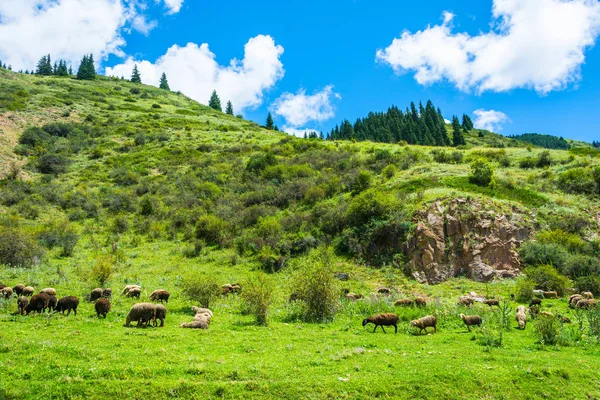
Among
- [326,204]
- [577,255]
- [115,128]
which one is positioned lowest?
[577,255]

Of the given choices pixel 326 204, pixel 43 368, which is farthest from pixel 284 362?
pixel 326 204

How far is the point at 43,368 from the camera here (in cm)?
901

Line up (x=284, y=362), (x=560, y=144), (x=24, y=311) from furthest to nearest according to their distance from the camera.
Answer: (x=560, y=144), (x=24, y=311), (x=284, y=362)

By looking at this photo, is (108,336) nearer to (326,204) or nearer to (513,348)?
(513,348)

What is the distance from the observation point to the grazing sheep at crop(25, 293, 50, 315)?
15.4m

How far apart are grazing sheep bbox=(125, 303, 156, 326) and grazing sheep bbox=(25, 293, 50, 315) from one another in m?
4.24

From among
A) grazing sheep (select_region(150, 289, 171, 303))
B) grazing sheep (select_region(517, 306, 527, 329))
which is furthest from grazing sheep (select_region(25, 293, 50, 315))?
grazing sheep (select_region(517, 306, 527, 329))

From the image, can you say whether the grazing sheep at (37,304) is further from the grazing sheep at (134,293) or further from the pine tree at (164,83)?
the pine tree at (164,83)

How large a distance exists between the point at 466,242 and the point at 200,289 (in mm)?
19309

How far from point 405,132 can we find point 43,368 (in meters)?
108

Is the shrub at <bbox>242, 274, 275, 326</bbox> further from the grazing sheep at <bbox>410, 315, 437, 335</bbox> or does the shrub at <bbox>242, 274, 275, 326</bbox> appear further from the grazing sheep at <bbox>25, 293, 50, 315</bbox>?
the grazing sheep at <bbox>25, 293, 50, 315</bbox>

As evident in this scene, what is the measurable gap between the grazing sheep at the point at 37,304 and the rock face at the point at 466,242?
22015 millimetres

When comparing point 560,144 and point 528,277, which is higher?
point 560,144

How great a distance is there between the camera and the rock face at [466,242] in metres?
25.5
